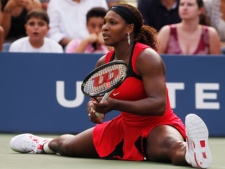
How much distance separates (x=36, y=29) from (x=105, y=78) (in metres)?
4.41

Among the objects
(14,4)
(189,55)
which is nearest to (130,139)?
(189,55)

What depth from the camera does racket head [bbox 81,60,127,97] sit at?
5465 millimetres

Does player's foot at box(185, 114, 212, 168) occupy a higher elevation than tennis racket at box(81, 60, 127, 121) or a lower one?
lower

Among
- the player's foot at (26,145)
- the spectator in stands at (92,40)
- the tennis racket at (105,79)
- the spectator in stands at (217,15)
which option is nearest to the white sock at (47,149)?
the player's foot at (26,145)

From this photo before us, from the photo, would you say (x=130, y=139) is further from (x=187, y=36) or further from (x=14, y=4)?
(x=14, y=4)

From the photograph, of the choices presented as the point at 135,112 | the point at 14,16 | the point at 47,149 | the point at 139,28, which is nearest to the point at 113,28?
the point at 139,28

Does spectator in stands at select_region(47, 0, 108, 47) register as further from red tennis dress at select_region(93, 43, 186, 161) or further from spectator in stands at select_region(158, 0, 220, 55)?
red tennis dress at select_region(93, 43, 186, 161)

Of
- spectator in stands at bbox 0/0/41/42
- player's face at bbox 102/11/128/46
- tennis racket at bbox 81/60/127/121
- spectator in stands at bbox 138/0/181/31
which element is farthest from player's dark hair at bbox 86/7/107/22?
tennis racket at bbox 81/60/127/121

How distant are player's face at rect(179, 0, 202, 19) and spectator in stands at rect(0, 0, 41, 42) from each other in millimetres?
2160

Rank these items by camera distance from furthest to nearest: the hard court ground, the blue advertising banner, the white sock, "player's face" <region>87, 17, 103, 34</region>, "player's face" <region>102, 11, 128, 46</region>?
"player's face" <region>87, 17, 103, 34</region> < the blue advertising banner < the white sock < "player's face" <region>102, 11, 128, 46</region> < the hard court ground

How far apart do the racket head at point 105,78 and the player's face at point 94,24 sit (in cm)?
458

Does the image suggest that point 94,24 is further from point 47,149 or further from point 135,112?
point 135,112

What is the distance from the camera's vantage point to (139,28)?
6199mm

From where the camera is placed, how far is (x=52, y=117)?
8.81 metres
